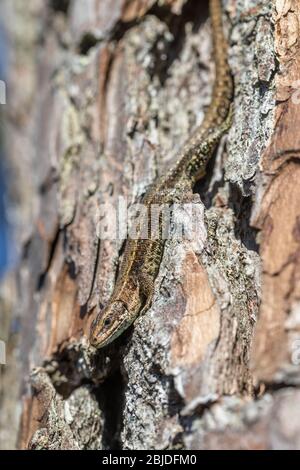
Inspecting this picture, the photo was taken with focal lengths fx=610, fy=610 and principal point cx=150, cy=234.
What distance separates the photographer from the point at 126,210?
4352mm

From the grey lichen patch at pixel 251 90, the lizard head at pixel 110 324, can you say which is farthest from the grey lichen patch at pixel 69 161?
the grey lichen patch at pixel 251 90

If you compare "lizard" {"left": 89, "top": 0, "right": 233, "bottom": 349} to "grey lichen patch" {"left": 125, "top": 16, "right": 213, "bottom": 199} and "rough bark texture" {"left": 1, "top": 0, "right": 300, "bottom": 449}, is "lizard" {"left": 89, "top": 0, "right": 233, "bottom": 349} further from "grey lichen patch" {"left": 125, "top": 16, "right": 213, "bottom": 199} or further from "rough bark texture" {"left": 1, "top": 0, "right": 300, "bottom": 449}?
"grey lichen patch" {"left": 125, "top": 16, "right": 213, "bottom": 199}

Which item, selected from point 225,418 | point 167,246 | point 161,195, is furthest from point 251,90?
point 225,418

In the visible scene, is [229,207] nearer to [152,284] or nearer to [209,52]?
[152,284]

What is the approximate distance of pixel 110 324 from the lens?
3787 millimetres

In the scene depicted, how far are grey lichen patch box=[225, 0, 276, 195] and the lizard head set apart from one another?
1.07 meters

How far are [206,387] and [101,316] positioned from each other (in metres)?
1.26

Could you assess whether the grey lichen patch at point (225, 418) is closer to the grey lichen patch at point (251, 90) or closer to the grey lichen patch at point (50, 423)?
the grey lichen patch at point (50, 423)

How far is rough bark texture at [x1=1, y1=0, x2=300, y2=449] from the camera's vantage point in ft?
9.12

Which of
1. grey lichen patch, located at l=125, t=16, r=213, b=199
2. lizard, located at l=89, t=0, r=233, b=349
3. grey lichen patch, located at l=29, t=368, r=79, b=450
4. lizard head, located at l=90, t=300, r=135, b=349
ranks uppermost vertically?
grey lichen patch, located at l=125, t=16, r=213, b=199

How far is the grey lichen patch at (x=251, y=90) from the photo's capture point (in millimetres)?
3561

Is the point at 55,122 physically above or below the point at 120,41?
below

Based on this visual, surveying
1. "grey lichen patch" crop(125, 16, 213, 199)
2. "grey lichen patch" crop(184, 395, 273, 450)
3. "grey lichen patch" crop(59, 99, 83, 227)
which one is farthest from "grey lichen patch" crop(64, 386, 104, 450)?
"grey lichen patch" crop(125, 16, 213, 199)
